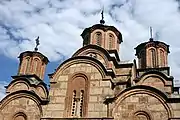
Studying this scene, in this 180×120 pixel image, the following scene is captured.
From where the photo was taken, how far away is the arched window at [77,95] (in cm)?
1371

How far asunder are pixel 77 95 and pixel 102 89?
1.33 meters

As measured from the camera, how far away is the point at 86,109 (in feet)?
44.5

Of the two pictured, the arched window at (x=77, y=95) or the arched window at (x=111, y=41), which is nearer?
the arched window at (x=77, y=95)

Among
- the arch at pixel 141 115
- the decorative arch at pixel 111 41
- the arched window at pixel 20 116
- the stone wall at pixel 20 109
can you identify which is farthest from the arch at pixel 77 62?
the decorative arch at pixel 111 41

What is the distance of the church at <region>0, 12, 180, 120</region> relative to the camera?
13055mm

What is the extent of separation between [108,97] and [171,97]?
2.94 metres

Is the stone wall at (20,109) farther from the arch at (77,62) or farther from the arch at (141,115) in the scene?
the arch at (141,115)

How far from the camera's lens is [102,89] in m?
14.0

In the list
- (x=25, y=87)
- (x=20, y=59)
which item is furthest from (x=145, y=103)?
(x=20, y=59)

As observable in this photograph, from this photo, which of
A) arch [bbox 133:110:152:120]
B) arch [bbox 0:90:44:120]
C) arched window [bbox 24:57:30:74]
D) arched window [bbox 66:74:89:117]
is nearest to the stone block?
arched window [bbox 66:74:89:117]

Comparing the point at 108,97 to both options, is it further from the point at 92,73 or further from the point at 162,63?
the point at 162,63

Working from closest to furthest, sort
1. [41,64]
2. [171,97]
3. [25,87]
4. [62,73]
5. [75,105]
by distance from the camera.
→ 1. [171,97]
2. [75,105]
3. [62,73]
4. [25,87]
5. [41,64]

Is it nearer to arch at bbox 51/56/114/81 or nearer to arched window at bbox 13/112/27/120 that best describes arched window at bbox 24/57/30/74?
arched window at bbox 13/112/27/120

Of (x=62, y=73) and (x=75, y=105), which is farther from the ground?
(x=62, y=73)
